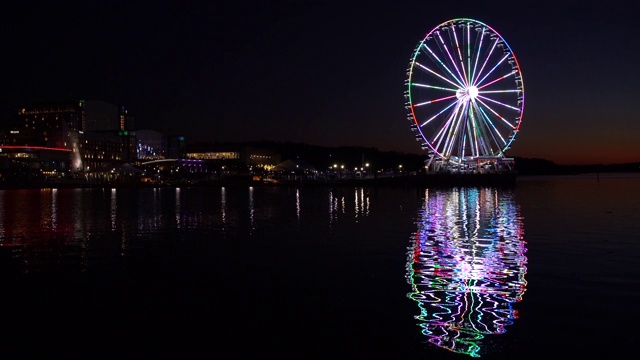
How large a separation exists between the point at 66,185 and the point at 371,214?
75941 millimetres

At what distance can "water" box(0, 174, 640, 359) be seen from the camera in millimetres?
7656

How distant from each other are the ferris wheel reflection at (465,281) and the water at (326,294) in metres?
0.04

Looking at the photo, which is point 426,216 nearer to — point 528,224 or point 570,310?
point 528,224

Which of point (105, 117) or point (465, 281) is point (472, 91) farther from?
point (105, 117)

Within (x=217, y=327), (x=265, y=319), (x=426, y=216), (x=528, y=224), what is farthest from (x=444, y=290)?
(x=426, y=216)

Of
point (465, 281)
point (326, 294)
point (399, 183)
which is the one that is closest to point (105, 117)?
point (399, 183)

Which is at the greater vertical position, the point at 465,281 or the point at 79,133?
the point at 79,133

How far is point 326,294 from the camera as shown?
10516mm

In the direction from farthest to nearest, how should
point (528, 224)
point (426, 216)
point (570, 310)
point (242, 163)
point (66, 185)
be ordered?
point (242, 163) → point (66, 185) → point (426, 216) → point (528, 224) → point (570, 310)

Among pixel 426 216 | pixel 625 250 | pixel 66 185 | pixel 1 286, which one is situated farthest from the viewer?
pixel 66 185

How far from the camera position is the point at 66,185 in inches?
3644

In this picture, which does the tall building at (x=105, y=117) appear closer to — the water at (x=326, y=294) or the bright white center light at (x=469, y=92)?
the bright white center light at (x=469, y=92)

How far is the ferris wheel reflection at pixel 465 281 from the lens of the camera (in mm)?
8133

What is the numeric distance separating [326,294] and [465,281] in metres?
2.76
